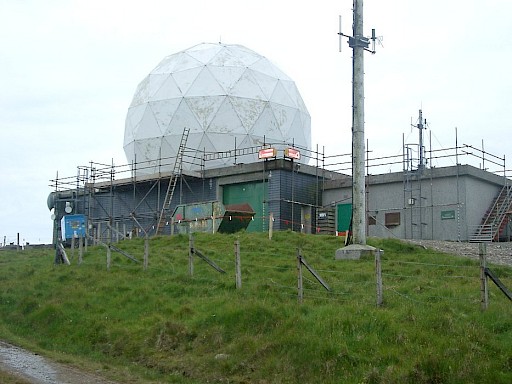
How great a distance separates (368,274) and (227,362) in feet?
19.1

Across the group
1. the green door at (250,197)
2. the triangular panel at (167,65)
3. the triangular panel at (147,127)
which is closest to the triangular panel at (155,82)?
the triangular panel at (167,65)

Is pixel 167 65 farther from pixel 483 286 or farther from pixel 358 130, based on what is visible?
pixel 483 286

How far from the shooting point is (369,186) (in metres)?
31.6

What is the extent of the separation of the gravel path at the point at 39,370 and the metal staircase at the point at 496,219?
20.0 m

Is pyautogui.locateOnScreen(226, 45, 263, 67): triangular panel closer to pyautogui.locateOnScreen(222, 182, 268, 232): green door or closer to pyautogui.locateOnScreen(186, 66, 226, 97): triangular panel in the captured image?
pyautogui.locateOnScreen(186, 66, 226, 97): triangular panel

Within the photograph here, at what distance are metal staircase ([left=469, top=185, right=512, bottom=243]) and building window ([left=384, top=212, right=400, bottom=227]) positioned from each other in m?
3.25

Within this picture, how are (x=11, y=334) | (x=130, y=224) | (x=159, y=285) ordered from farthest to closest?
(x=130, y=224)
(x=159, y=285)
(x=11, y=334)

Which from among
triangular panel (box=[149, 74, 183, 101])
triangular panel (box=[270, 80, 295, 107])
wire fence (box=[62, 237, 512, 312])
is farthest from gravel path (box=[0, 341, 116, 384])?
triangular panel (box=[270, 80, 295, 107])

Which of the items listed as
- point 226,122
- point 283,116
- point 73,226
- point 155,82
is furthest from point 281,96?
point 73,226

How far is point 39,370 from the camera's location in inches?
457

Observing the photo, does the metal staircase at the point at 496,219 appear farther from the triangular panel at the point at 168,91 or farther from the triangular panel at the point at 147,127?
the triangular panel at the point at 147,127

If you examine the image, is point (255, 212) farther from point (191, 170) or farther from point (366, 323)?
A: point (366, 323)

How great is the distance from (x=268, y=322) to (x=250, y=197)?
67.9 feet

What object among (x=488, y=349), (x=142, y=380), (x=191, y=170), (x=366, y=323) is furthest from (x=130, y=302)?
(x=191, y=170)
